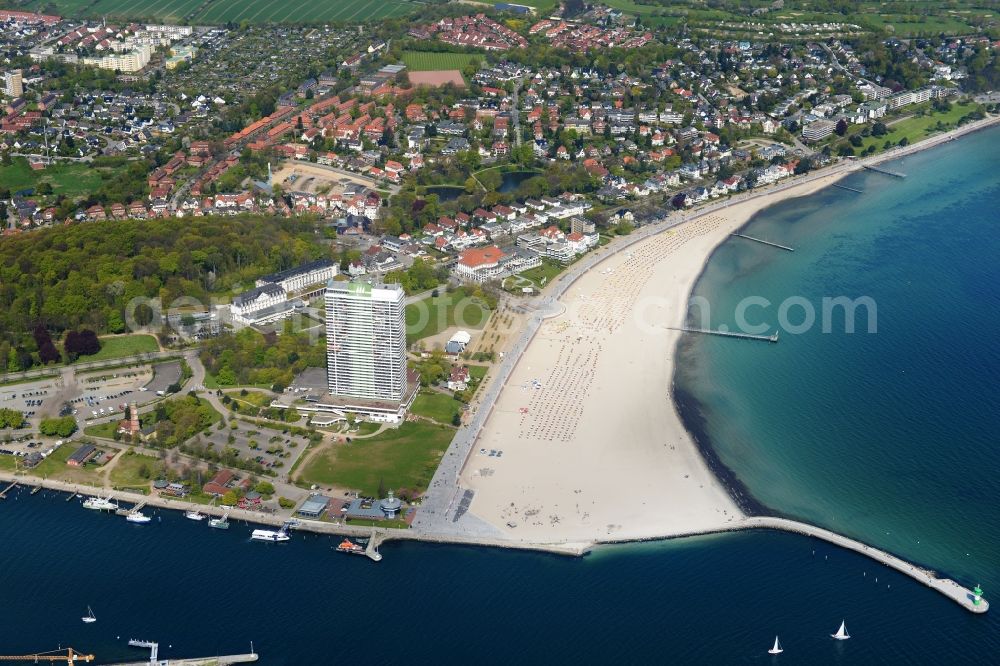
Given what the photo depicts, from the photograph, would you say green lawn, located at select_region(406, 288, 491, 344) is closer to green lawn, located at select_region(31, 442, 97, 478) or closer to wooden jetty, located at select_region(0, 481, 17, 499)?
green lawn, located at select_region(31, 442, 97, 478)

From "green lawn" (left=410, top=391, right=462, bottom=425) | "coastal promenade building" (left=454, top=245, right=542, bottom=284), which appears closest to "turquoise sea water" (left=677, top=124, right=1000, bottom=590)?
"coastal promenade building" (left=454, top=245, right=542, bottom=284)


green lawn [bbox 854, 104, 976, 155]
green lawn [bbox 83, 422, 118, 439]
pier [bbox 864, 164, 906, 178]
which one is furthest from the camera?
green lawn [bbox 854, 104, 976, 155]

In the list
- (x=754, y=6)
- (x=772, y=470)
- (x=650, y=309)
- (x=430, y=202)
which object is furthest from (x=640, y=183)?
(x=754, y=6)

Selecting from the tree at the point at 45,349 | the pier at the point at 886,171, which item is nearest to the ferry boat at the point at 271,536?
the tree at the point at 45,349

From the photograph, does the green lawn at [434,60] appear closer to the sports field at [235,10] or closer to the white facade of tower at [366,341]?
the sports field at [235,10]

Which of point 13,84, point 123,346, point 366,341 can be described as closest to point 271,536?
point 366,341

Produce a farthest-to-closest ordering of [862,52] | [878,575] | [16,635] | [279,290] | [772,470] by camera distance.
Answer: [862,52]
[279,290]
[772,470]
[878,575]
[16,635]

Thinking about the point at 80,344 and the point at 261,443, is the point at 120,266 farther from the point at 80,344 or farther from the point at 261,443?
the point at 261,443

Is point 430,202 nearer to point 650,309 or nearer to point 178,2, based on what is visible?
point 650,309
